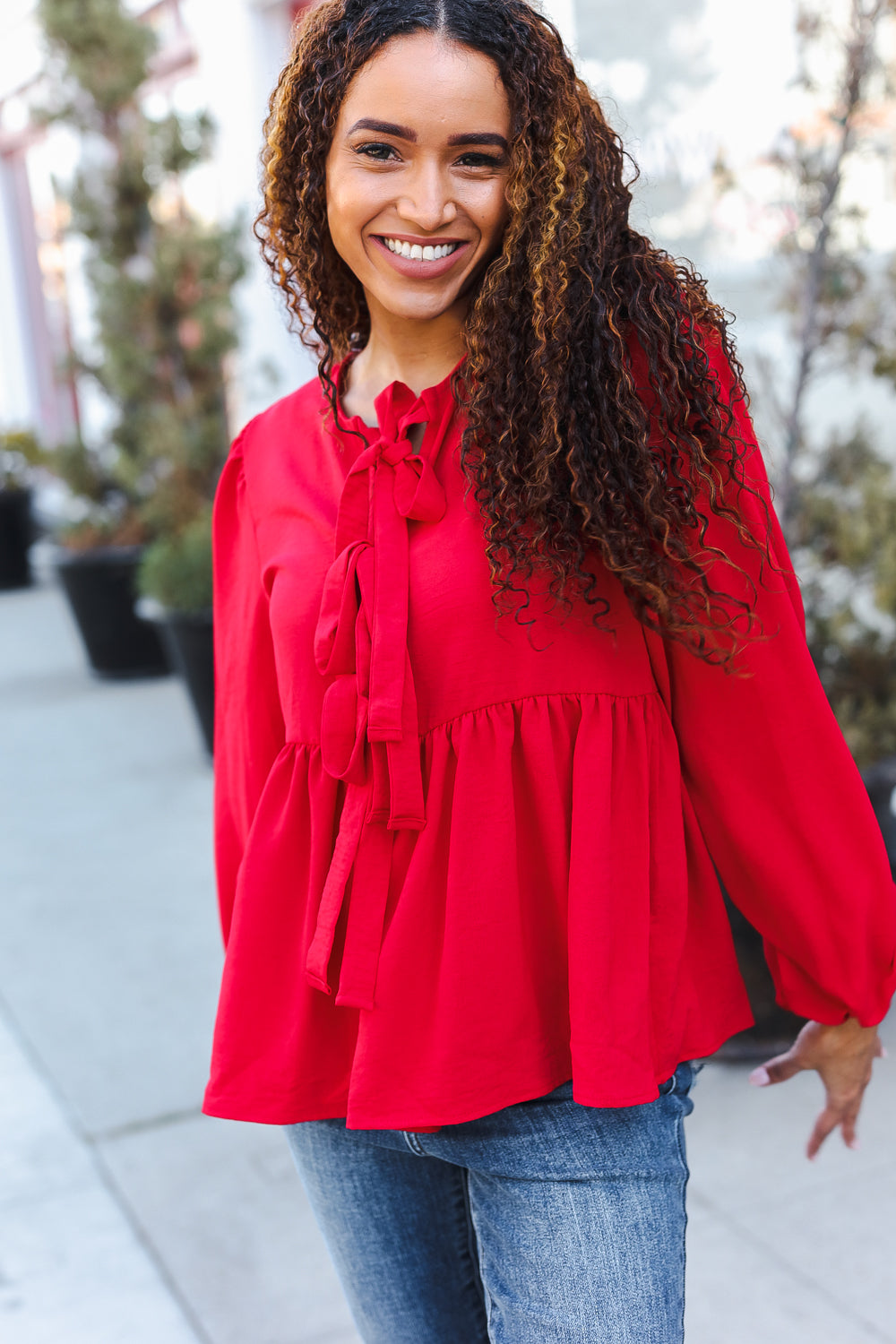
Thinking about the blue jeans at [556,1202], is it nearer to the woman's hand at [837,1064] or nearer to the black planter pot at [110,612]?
the woman's hand at [837,1064]

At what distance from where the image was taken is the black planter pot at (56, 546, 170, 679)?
743cm

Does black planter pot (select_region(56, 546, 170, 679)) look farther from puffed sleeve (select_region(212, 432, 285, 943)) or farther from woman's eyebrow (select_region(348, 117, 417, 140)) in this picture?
woman's eyebrow (select_region(348, 117, 417, 140))

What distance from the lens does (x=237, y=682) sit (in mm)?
1777

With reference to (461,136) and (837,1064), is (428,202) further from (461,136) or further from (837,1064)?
(837,1064)

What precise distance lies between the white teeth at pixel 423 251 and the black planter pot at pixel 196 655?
4.37m

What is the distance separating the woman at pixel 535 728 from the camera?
1418 millimetres

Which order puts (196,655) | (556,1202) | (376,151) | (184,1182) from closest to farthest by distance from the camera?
(556,1202) → (376,151) → (184,1182) → (196,655)

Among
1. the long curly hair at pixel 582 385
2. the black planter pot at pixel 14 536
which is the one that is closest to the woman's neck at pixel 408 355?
the long curly hair at pixel 582 385

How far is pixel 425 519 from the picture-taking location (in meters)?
1.49

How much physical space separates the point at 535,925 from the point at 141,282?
6131 millimetres

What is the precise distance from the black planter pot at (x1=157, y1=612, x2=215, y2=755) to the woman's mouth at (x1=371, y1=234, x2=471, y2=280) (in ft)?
14.3

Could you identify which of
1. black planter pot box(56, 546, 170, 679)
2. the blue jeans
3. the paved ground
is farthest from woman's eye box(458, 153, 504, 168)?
black planter pot box(56, 546, 170, 679)

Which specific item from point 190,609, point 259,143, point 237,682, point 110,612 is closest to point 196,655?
point 190,609

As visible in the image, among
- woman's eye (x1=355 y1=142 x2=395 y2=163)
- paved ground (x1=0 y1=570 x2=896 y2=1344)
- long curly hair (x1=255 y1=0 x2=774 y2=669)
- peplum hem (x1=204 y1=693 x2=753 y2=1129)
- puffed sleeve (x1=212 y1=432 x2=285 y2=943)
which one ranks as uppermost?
woman's eye (x1=355 y1=142 x2=395 y2=163)
